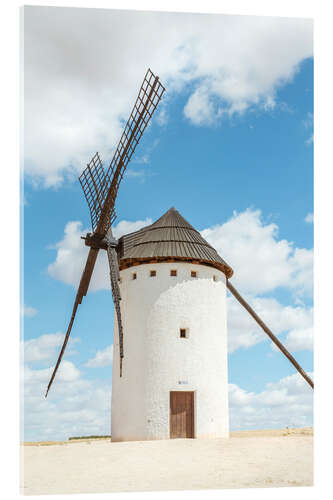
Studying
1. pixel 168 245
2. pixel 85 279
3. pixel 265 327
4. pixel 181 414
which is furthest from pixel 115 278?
pixel 265 327

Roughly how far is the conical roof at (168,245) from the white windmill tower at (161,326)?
35 millimetres

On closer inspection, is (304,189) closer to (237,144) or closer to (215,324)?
(237,144)

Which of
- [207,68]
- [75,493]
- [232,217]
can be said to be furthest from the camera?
[232,217]

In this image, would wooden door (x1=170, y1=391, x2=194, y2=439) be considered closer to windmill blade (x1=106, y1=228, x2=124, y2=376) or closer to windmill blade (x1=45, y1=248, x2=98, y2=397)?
windmill blade (x1=106, y1=228, x2=124, y2=376)

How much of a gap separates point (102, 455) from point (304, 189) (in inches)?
296

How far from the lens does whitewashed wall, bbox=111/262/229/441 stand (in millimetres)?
17406

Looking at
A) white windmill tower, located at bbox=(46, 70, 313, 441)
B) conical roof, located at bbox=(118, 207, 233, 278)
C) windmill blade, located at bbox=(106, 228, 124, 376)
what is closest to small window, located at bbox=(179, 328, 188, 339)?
white windmill tower, located at bbox=(46, 70, 313, 441)

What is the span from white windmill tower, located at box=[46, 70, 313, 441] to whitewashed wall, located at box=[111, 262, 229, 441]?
3 cm

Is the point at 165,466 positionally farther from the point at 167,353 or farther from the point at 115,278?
the point at 115,278

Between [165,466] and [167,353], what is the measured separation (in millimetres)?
5276

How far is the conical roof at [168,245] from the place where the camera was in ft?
60.8
